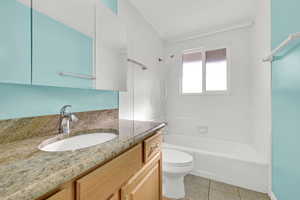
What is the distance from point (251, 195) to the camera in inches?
57.6

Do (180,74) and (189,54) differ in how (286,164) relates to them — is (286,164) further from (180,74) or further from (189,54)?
(189,54)

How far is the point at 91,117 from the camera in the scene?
1.10 m

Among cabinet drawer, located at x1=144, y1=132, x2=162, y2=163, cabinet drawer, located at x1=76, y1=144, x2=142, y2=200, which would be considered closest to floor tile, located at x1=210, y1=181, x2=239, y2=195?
cabinet drawer, located at x1=144, y1=132, x2=162, y2=163

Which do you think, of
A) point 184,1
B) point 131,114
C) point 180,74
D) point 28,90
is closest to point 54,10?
point 28,90

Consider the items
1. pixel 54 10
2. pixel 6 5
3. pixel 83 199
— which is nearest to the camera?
pixel 83 199

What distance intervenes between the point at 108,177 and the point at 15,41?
2.33 ft

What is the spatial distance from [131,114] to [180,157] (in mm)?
806

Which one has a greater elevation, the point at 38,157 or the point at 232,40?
the point at 232,40

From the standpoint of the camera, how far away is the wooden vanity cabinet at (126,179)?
0.42 metres

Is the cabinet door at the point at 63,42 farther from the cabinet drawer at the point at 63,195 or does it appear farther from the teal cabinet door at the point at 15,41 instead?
the cabinet drawer at the point at 63,195

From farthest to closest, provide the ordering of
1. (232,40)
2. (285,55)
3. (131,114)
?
(232,40), (131,114), (285,55)

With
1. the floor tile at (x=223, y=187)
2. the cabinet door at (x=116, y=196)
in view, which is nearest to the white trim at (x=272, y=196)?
the floor tile at (x=223, y=187)

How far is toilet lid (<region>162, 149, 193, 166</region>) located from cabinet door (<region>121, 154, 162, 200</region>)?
0.41m

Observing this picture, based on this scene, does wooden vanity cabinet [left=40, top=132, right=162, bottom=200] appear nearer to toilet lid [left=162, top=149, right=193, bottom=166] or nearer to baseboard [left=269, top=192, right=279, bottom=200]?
toilet lid [left=162, top=149, right=193, bottom=166]
